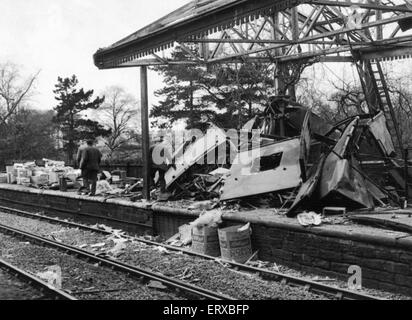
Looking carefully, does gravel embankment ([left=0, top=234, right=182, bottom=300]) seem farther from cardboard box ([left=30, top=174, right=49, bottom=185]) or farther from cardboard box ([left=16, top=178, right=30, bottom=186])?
cardboard box ([left=16, top=178, right=30, bottom=186])

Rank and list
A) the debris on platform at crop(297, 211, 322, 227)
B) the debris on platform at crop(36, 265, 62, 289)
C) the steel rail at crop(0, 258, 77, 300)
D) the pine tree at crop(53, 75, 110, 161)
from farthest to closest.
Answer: the pine tree at crop(53, 75, 110, 161), the debris on platform at crop(297, 211, 322, 227), the debris on platform at crop(36, 265, 62, 289), the steel rail at crop(0, 258, 77, 300)

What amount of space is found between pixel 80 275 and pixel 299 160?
15.3 ft

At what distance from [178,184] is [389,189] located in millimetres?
Result: 5409

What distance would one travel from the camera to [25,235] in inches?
490

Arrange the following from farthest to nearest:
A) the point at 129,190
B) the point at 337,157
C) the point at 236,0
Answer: the point at 129,190 → the point at 337,157 → the point at 236,0

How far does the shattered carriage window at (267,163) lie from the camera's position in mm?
11281

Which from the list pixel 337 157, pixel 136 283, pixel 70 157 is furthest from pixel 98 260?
pixel 70 157

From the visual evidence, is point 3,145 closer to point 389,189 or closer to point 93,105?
point 93,105

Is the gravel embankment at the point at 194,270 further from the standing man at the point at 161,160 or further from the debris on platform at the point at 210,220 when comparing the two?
the standing man at the point at 161,160

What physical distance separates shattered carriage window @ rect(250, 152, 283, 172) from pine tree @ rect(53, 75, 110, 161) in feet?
137

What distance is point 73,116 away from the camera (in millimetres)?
54906

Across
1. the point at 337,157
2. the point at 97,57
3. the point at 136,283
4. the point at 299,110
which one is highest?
the point at 97,57

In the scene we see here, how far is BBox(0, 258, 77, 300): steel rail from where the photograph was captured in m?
6.90

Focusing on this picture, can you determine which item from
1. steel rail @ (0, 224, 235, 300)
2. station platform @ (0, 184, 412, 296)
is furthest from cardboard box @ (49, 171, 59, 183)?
station platform @ (0, 184, 412, 296)
